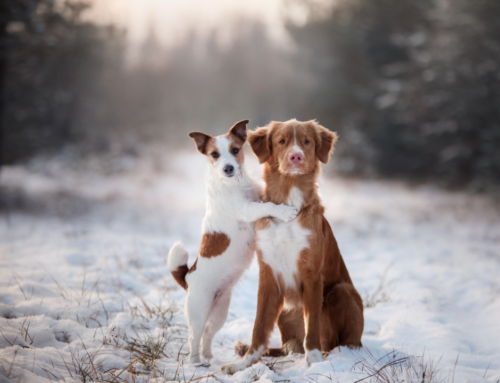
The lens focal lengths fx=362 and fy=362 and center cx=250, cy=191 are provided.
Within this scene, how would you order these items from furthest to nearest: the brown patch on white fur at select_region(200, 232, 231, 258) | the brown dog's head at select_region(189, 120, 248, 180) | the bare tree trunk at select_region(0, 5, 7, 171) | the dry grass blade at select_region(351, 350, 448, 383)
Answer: the bare tree trunk at select_region(0, 5, 7, 171), the brown dog's head at select_region(189, 120, 248, 180), the brown patch on white fur at select_region(200, 232, 231, 258), the dry grass blade at select_region(351, 350, 448, 383)

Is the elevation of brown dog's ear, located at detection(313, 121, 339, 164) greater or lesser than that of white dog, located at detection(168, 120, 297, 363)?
greater

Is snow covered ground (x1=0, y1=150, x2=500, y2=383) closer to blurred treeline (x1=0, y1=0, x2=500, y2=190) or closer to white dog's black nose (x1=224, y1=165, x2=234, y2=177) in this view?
white dog's black nose (x1=224, y1=165, x2=234, y2=177)

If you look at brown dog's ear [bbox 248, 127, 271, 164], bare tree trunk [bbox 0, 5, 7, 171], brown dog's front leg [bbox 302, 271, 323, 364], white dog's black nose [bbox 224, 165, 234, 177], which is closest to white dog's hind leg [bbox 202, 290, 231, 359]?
brown dog's front leg [bbox 302, 271, 323, 364]

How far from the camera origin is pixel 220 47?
21062mm

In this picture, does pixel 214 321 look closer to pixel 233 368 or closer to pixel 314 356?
pixel 233 368

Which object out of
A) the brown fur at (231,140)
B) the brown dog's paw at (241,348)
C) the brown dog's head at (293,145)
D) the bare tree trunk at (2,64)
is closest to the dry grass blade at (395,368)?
the brown dog's paw at (241,348)

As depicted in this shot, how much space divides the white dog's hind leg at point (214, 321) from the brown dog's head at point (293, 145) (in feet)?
4.33

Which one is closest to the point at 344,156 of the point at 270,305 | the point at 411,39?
the point at 411,39

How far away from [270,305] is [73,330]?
1.82m

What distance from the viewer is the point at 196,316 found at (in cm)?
314

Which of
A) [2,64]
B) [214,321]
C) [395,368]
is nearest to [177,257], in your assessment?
[214,321]

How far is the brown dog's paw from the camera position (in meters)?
3.35

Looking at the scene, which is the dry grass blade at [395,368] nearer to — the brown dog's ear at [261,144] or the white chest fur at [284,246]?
the white chest fur at [284,246]

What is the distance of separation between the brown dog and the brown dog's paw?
0.78 feet
